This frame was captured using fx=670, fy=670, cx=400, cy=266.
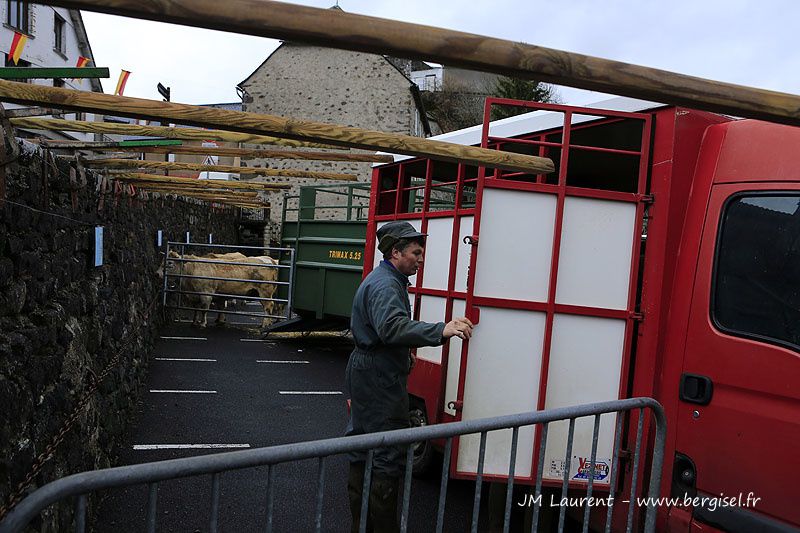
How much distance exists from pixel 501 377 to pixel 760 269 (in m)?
1.36

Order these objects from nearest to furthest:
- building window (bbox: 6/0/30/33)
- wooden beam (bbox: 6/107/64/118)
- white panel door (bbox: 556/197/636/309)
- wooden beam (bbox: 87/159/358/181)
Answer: white panel door (bbox: 556/197/636/309) → wooden beam (bbox: 6/107/64/118) → wooden beam (bbox: 87/159/358/181) → building window (bbox: 6/0/30/33)

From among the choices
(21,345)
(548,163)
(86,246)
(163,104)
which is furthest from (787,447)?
(86,246)

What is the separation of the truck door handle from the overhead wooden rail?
1.48m

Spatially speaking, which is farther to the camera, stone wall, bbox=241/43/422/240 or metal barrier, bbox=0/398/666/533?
stone wall, bbox=241/43/422/240

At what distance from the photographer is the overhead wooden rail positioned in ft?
4.86

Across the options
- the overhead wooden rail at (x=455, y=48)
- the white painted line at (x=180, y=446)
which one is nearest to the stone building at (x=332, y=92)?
the white painted line at (x=180, y=446)

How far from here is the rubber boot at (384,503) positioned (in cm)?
354

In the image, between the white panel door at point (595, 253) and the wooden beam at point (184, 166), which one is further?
the wooden beam at point (184, 166)

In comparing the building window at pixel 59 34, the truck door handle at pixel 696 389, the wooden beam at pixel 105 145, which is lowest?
the truck door handle at pixel 696 389

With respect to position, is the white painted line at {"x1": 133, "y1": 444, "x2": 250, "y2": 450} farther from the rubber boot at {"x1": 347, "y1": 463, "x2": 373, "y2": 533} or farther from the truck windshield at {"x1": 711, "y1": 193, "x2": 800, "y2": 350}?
the truck windshield at {"x1": 711, "y1": 193, "x2": 800, "y2": 350}

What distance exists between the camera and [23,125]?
4.45m

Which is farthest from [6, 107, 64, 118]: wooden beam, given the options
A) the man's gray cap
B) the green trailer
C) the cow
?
the cow

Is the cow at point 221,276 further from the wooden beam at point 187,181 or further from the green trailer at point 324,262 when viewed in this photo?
the wooden beam at point 187,181

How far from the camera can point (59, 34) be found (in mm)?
27719
